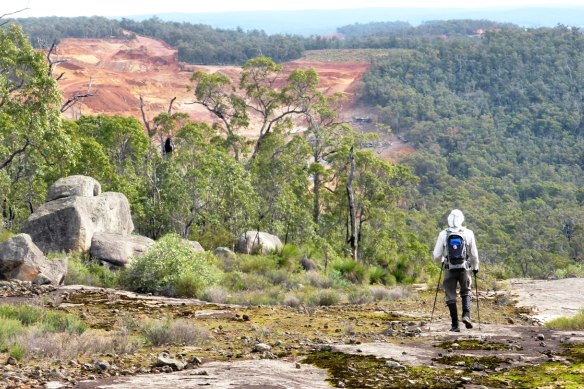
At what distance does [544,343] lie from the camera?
33.5 feet

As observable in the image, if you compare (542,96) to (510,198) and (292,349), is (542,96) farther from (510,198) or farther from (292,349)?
(292,349)

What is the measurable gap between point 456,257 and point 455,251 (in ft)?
0.27

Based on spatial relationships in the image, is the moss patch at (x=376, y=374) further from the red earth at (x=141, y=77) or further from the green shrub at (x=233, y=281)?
the red earth at (x=141, y=77)

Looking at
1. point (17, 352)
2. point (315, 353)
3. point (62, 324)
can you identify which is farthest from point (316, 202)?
point (17, 352)

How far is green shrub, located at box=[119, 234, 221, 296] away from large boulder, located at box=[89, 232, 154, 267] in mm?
1679

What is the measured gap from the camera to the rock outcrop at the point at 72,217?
20.1 meters

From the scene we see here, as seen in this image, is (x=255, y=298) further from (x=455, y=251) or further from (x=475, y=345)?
(x=475, y=345)

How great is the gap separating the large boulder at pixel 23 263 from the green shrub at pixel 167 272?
5.28ft

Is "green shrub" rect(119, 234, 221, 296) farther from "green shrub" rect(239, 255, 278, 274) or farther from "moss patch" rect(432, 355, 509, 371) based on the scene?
"moss patch" rect(432, 355, 509, 371)

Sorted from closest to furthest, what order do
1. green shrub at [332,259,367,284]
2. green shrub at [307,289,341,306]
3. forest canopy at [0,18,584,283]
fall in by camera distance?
green shrub at [307,289,341,306] → green shrub at [332,259,367,284] → forest canopy at [0,18,584,283]

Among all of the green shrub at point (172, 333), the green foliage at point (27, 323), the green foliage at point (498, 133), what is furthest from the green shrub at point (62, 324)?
the green foliage at point (498, 133)

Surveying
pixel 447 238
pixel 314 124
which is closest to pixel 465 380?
pixel 447 238

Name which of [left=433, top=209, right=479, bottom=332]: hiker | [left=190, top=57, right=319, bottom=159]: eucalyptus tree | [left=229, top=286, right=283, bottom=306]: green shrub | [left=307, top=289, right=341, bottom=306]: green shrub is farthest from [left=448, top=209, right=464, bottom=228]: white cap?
[left=190, top=57, right=319, bottom=159]: eucalyptus tree

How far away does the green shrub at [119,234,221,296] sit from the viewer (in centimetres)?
1680
